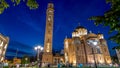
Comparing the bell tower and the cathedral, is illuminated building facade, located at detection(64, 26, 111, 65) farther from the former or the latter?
the bell tower

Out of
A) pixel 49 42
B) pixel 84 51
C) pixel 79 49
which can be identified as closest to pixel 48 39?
pixel 49 42

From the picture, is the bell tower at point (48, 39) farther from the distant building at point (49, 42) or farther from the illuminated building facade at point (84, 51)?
the illuminated building facade at point (84, 51)

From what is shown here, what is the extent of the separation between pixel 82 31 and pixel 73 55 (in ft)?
55.5

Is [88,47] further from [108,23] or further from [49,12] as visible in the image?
[108,23]

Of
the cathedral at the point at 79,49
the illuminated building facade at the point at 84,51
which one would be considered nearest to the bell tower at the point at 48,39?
the cathedral at the point at 79,49

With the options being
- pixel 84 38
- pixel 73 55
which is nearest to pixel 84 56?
pixel 73 55

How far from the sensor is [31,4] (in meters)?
6.34

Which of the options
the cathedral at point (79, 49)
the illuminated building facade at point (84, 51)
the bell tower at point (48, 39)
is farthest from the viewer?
the illuminated building facade at point (84, 51)

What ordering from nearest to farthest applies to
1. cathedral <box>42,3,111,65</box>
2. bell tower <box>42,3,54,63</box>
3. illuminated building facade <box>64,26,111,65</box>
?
1. bell tower <box>42,3,54,63</box>
2. cathedral <box>42,3,111,65</box>
3. illuminated building facade <box>64,26,111,65</box>

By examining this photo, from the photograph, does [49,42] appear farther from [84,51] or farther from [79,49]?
[84,51]

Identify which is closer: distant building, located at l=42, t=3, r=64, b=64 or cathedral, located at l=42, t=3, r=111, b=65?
distant building, located at l=42, t=3, r=64, b=64

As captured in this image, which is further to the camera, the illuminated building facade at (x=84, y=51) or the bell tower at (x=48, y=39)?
the illuminated building facade at (x=84, y=51)

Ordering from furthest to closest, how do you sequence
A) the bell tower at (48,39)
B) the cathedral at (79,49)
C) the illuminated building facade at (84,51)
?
the illuminated building facade at (84,51) → the cathedral at (79,49) → the bell tower at (48,39)

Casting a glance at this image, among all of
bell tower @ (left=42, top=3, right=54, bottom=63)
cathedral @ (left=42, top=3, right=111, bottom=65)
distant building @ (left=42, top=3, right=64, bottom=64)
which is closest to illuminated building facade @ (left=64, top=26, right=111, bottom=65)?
cathedral @ (left=42, top=3, right=111, bottom=65)
